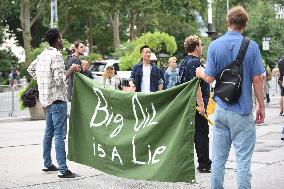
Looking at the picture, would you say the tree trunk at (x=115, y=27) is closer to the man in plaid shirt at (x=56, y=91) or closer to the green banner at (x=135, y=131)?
the man in plaid shirt at (x=56, y=91)

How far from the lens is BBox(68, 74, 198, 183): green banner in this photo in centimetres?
616

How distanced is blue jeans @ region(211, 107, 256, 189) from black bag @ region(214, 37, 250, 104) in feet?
0.47

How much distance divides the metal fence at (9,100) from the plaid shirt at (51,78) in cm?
1278

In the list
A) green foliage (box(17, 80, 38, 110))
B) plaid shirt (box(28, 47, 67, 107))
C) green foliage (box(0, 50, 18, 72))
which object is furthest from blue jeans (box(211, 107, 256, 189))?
green foliage (box(0, 50, 18, 72))

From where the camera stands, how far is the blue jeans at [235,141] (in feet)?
18.0

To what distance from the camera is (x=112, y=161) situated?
23.3 feet

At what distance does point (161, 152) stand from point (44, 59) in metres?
2.42

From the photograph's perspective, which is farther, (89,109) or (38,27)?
(38,27)

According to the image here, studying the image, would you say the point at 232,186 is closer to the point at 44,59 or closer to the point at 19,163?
the point at 44,59

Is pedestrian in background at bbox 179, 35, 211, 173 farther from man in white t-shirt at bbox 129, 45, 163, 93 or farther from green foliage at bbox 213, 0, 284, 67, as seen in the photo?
green foliage at bbox 213, 0, 284, 67

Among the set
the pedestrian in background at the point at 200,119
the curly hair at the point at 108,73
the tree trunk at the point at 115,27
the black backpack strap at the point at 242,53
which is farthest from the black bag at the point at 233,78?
the tree trunk at the point at 115,27

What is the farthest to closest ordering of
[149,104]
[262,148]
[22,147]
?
[22,147], [262,148], [149,104]

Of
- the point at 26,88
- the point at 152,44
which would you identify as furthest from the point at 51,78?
the point at 152,44

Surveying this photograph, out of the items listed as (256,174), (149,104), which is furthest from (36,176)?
(256,174)
